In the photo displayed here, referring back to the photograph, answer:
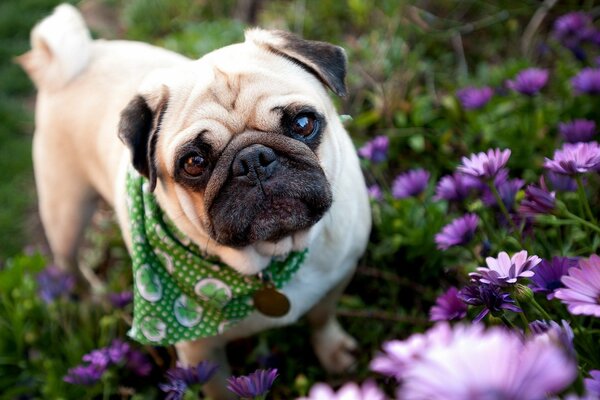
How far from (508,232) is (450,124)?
139cm

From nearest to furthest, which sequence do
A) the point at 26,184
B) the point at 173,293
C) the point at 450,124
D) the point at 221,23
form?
the point at 173,293 < the point at 450,124 < the point at 26,184 < the point at 221,23

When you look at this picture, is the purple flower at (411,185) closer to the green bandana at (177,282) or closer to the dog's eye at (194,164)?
the green bandana at (177,282)

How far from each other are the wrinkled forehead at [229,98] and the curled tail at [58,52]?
3.39 ft

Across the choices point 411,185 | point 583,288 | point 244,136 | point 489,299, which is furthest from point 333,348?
point 583,288

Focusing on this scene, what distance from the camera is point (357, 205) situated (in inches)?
93.5

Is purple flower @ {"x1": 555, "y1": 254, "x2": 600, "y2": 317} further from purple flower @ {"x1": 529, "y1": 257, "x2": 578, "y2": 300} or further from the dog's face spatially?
the dog's face

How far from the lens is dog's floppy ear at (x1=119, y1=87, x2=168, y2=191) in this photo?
2020mm

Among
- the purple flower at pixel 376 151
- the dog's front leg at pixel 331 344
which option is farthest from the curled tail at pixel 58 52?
the dog's front leg at pixel 331 344

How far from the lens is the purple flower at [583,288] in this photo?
1197 mm

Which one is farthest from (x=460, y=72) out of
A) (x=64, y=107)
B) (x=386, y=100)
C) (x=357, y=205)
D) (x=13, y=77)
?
(x=13, y=77)

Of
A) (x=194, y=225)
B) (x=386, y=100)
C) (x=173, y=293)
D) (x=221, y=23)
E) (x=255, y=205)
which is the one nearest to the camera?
(x=255, y=205)

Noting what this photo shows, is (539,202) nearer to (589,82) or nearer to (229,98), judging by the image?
(229,98)

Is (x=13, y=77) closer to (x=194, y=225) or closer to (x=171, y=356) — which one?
(x=171, y=356)

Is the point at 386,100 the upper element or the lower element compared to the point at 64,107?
lower
